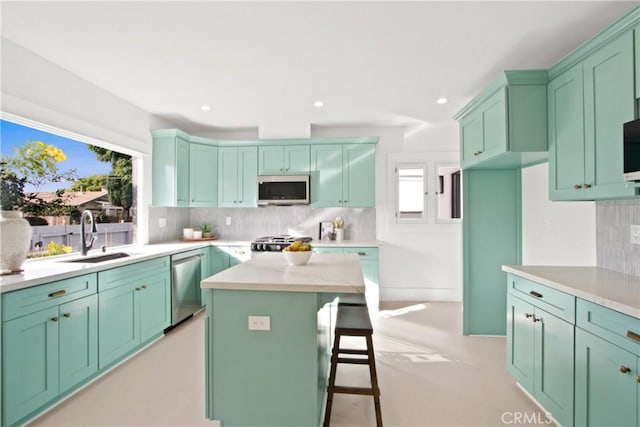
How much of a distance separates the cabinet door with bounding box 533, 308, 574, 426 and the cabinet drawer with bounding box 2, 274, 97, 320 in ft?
10.4

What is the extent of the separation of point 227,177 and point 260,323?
10.2ft

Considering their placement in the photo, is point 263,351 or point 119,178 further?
point 119,178

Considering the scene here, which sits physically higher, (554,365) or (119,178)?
(119,178)

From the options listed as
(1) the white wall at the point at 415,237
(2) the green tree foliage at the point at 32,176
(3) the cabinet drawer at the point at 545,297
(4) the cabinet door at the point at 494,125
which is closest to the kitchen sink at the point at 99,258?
(2) the green tree foliage at the point at 32,176

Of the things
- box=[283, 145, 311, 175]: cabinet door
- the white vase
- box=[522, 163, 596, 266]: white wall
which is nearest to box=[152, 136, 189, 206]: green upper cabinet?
box=[283, 145, 311, 175]: cabinet door

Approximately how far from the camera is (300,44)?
2.26m

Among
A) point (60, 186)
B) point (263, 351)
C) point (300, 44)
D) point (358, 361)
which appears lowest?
point (358, 361)

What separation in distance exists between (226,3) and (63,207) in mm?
2375

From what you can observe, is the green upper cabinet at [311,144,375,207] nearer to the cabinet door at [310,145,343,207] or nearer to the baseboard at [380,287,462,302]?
the cabinet door at [310,145,343,207]

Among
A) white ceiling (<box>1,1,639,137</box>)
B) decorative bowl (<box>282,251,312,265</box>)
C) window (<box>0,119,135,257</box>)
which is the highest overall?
white ceiling (<box>1,1,639,137</box>)

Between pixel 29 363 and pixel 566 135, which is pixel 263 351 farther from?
pixel 566 135

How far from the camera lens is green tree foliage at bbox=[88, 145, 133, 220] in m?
3.34

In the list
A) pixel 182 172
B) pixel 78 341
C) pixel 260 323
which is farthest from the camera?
pixel 182 172

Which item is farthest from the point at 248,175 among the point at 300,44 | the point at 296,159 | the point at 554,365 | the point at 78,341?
the point at 554,365
